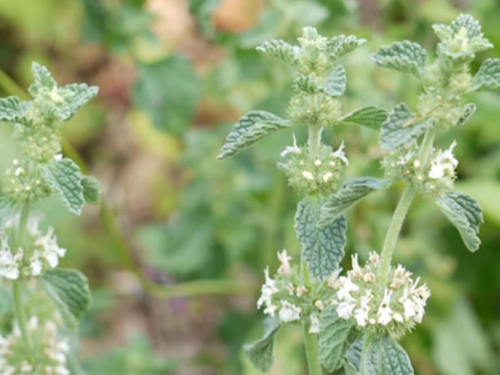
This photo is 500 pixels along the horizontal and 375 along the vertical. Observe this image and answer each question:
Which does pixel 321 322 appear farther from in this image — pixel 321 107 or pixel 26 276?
pixel 26 276

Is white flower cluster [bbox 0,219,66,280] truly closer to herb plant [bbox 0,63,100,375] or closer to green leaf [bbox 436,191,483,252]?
herb plant [bbox 0,63,100,375]

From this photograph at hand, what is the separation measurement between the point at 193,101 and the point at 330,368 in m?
1.56

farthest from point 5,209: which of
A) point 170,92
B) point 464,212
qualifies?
point 170,92

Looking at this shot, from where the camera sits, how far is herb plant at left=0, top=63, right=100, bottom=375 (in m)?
1.49

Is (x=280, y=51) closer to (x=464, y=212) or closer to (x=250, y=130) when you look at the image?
(x=250, y=130)

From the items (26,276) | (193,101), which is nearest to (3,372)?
(26,276)

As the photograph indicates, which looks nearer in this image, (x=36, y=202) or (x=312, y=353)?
(x=312, y=353)

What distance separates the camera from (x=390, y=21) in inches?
137

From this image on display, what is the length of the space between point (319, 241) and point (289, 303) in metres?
0.16

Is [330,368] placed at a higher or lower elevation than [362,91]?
lower

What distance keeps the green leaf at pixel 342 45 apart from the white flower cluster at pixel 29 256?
1.96 feet

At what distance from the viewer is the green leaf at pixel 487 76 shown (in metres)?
1.36

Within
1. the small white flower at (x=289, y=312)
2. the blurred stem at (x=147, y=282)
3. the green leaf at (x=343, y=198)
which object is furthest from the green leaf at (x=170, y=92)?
the green leaf at (x=343, y=198)

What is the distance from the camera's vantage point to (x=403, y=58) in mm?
1356
